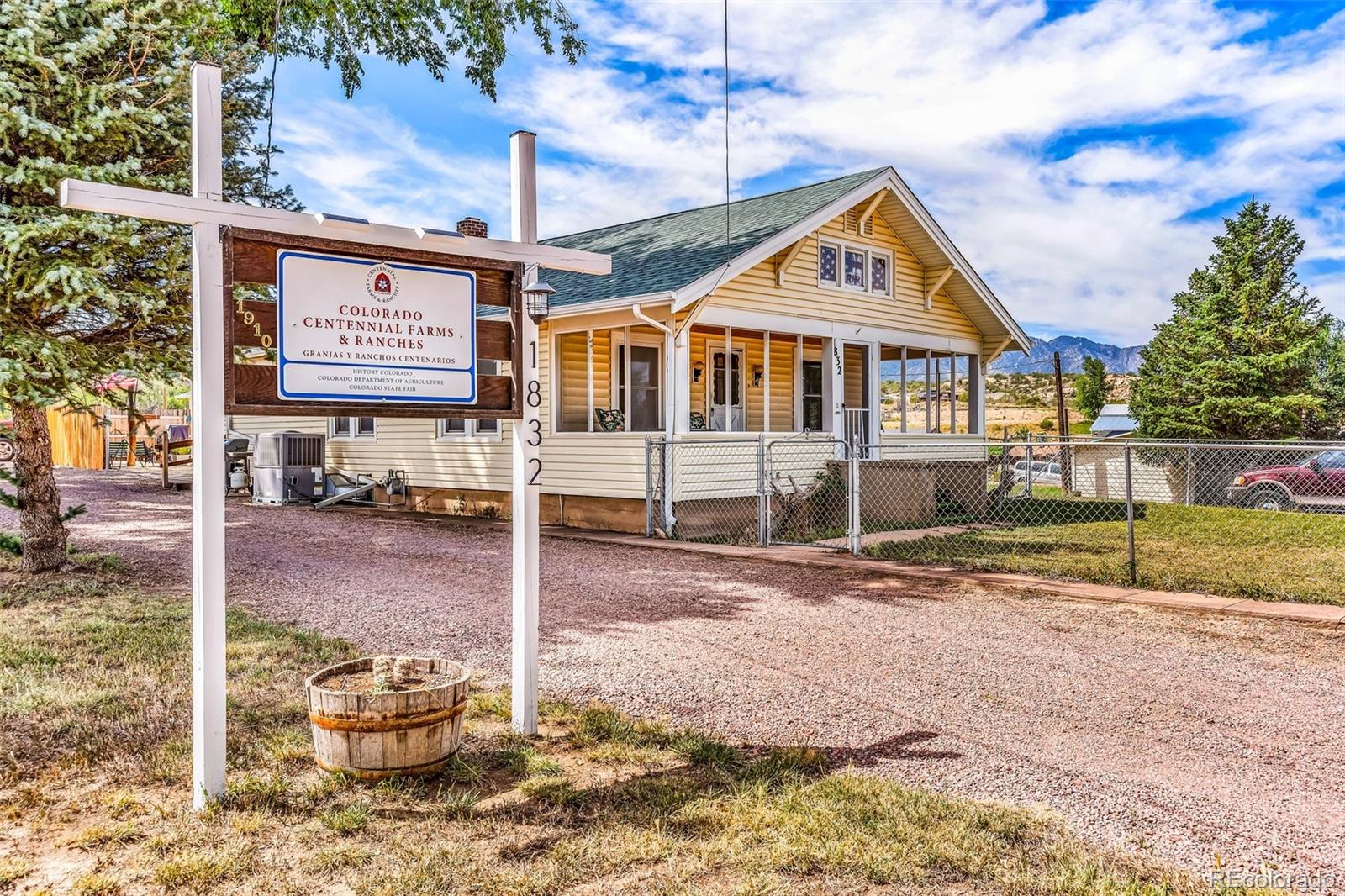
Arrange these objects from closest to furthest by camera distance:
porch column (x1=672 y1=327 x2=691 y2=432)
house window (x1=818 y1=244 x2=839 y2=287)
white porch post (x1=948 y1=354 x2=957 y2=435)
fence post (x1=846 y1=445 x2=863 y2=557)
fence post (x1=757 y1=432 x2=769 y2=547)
Answer: fence post (x1=846 y1=445 x2=863 y2=557) < fence post (x1=757 y1=432 x2=769 y2=547) < porch column (x1=672 y1=327 x2=691 y2=432) < house window (x1=818 y1=244 x2=839 y2=287) < white porch post (x1=948 y1=354 x2=957 y2=435)

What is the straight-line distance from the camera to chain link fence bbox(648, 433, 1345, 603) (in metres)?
9.69

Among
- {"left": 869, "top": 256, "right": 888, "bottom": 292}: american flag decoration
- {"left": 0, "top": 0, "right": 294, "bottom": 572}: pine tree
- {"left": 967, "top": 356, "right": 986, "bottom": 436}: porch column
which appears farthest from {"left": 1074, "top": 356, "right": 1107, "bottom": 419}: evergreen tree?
{"left": 0, "top": 0, "right": 294, "bottom": 572}: pine tree

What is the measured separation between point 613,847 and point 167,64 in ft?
24.8

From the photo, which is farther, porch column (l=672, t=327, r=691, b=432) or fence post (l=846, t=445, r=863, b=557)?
porch column (l=672, t=327, r=691, b=432)

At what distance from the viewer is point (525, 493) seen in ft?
14.8

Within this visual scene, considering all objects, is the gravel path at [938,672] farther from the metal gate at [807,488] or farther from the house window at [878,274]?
the house window at [878,274]

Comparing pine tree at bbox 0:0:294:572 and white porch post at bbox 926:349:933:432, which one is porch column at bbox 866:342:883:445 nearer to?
white porch post at bbox 926:349:933:432

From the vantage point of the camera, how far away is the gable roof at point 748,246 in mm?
12906

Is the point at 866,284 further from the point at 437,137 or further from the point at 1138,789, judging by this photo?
the point at 1138,789

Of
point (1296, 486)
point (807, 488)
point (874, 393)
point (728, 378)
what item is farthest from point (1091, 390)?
point (728, 378)

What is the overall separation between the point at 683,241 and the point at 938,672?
10.8 meters

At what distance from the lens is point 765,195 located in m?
16.7

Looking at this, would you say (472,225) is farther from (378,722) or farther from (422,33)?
(378,722)

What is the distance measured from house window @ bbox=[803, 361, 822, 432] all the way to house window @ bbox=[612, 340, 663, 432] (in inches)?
111
